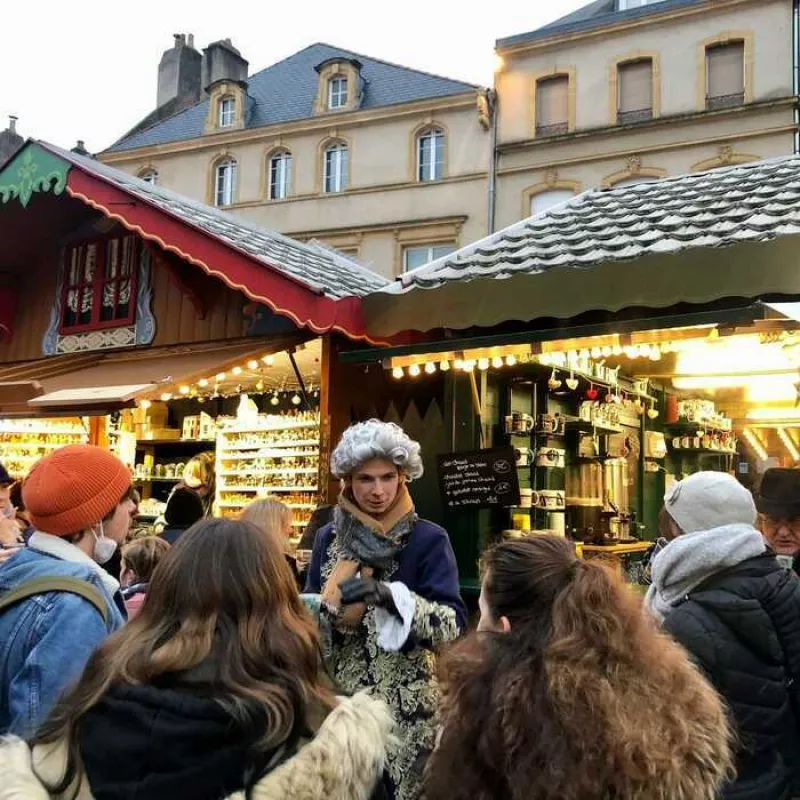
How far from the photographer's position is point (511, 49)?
24.0 metres

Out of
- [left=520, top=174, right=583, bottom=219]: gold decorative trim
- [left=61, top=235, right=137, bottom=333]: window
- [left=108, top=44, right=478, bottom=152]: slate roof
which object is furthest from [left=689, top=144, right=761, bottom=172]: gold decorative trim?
[left=61, top=235, right=137, bottom=333]: window

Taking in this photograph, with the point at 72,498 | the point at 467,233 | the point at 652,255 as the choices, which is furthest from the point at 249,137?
the point at 72,498

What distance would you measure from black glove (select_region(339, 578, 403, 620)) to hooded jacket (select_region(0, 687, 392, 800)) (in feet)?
3.31

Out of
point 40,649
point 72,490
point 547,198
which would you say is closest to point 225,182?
point 547,198

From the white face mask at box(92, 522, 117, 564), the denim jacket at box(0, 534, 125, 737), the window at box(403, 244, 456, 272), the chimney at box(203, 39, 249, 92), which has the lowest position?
the denim jacket at box(0, 534, 125, 737)

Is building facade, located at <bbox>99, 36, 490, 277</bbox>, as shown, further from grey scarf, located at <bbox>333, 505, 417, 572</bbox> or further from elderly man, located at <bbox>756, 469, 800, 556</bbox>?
grey scarf, located at <bbox>333, 505, 417, 572</bbox>

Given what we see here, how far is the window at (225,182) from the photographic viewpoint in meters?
28.0

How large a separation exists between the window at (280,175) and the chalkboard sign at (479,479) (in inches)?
858

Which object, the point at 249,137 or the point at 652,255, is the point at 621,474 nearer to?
the point at 652,255

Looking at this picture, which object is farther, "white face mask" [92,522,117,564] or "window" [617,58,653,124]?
"window" [617,58,653,124]

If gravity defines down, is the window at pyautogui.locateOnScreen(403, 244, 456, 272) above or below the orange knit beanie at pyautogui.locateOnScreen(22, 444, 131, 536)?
above

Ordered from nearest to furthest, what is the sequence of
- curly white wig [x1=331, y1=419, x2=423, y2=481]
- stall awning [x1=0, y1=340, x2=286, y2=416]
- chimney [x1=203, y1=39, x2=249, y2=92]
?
curly white wig [x1=331, y1=419, x2=423, y2=481] → stall awning [x1=0, y1=340, x2=286, y2=416] → chimney [x1=203, y1=39, x2=249, y2=92]

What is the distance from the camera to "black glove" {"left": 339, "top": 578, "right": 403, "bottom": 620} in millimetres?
2785

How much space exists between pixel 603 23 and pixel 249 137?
11547mm
